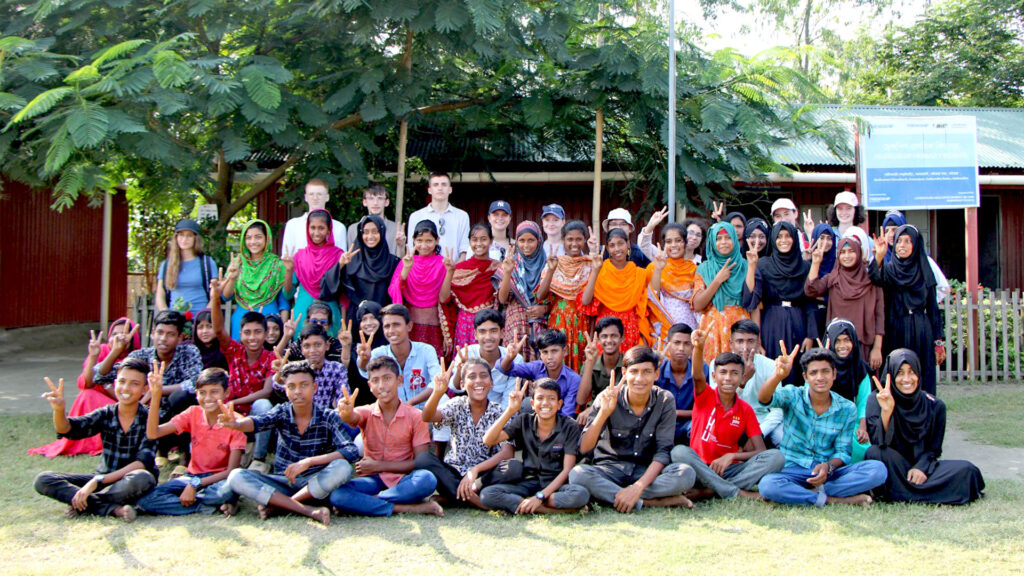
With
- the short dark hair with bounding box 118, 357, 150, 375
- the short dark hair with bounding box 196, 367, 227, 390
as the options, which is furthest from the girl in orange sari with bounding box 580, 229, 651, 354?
the short dark hair with bounding box 118, 357, 150, 375

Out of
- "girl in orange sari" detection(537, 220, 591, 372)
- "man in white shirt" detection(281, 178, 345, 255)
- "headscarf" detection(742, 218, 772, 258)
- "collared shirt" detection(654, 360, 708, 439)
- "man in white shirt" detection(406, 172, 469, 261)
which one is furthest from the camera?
"man in white shirt" detection(406, 172, 469, 261)

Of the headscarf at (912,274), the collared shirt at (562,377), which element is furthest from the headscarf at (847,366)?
the collared shirt at (562,377)

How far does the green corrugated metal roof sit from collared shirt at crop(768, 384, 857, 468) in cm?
517

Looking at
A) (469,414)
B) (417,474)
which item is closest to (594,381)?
(469,414)

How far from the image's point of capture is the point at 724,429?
4883 mm

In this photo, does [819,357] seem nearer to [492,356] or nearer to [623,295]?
[623,295]

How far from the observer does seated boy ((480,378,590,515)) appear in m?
4.35

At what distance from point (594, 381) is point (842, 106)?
811 cm

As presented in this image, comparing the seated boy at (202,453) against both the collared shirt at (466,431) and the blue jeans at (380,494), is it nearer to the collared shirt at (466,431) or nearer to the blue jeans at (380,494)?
the blue jeans at (380,494)

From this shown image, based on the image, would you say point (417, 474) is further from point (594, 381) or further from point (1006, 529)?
point (1006, 529)

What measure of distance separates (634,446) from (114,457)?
2925 mm

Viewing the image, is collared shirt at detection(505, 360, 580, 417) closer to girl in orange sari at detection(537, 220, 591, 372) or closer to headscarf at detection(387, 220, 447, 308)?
girl in orange sari at detection(537, 220, 591, 372)

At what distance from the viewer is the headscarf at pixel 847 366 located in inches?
200

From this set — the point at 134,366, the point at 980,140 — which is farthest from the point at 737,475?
the point at 980,140
